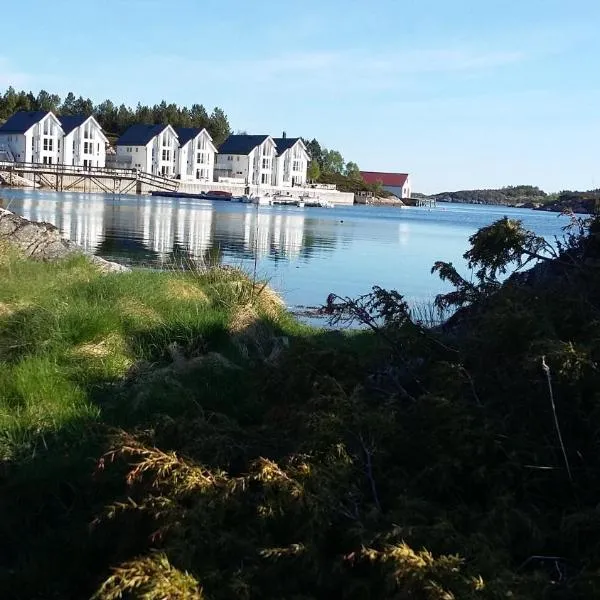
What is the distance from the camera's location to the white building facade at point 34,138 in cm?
10938

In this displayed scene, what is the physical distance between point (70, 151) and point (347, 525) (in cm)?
11690

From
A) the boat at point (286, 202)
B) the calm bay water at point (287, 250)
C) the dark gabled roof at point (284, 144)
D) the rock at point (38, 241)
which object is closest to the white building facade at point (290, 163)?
the dark gabled roof at point (284, 144)

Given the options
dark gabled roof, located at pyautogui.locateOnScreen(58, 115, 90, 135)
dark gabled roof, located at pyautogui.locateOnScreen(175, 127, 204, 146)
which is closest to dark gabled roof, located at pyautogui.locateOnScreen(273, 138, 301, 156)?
dark gabled roof, located at pyautogui.locateOnScreen(175, 127, 204, 146)

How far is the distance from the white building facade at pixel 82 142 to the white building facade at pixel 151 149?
17.0 ft

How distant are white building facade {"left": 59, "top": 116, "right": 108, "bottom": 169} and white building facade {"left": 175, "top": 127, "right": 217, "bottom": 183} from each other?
41.6ft

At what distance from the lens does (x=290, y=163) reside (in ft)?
449

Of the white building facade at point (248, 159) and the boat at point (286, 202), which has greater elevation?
the white building facade at point (248, 159)

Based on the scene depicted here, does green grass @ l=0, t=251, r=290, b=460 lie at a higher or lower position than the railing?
lower

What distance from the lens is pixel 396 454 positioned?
385 cm

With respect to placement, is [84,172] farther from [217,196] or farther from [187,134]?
[187,134]

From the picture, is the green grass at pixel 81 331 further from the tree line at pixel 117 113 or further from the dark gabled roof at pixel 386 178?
the dark gabled roof at pixel 386 178

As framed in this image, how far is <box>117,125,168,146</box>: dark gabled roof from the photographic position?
11912cm

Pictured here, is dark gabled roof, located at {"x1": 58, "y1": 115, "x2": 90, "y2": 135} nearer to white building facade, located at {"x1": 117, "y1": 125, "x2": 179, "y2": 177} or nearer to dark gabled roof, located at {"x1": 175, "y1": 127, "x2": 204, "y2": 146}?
white building facade, located at {"x1": 117, "y1": 125, "x2": 179, "y2": 177}

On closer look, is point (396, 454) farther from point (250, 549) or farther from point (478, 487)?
point (250, 549)
